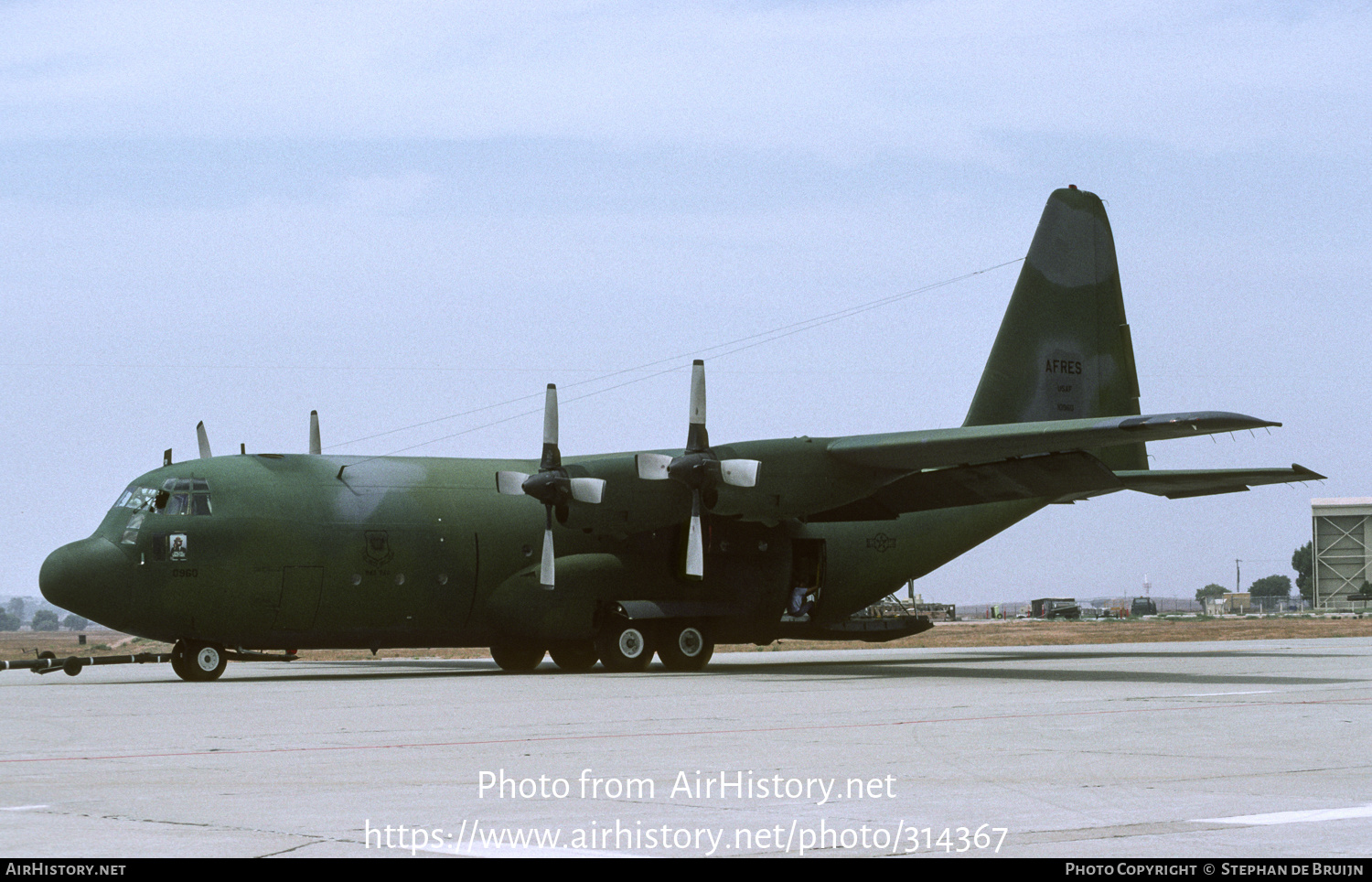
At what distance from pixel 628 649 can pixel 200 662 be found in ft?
26.1

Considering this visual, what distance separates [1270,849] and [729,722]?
939 cm

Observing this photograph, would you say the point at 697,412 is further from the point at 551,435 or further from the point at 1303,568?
the point at 1303,568

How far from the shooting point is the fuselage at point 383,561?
26.5m

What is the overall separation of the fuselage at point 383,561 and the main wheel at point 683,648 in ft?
1.81

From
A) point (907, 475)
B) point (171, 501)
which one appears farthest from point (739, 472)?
point (171, 501)

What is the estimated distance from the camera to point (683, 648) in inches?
1177

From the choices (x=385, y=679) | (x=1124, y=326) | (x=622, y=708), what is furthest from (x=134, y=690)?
(x=1124, y=326)

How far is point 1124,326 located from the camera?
118ft

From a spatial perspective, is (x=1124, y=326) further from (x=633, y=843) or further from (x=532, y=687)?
(x=633, y=843)

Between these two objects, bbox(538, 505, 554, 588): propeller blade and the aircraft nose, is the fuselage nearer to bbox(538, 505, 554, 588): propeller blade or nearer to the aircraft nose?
the aircraft nose

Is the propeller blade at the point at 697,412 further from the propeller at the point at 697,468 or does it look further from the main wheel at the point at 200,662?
the main wheel at the point at 200,662

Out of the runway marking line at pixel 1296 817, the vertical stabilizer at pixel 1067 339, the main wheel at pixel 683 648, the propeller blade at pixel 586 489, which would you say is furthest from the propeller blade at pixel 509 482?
the runway marking line at pixel 1296 817

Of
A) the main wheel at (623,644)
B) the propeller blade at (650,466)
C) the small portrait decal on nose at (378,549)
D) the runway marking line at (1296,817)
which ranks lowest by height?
the runway marking line at (1296,817)

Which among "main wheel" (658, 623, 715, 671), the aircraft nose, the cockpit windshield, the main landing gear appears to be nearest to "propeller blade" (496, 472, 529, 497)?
the main landing gear
